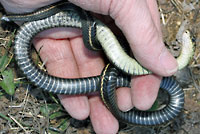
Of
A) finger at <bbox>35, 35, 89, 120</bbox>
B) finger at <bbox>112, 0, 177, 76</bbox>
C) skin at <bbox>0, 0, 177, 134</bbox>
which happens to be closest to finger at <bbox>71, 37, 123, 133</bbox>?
skin at <bbox>0, 0, 177, 134</bbox>

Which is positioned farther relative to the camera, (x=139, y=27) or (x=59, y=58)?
(x=59, y=58)

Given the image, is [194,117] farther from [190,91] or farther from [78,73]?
[78,73]

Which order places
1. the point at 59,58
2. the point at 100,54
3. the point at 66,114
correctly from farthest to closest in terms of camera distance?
the point at 66,114 < the point at 100,54 < the point at 59,58


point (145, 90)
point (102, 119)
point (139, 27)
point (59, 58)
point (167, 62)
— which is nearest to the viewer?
point (139, 27)

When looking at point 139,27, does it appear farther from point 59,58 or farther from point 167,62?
point 59,58

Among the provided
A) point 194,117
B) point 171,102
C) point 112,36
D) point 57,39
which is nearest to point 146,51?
point 112,36

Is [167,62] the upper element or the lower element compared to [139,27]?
lower

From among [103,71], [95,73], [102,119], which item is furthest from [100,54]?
[102,119]
